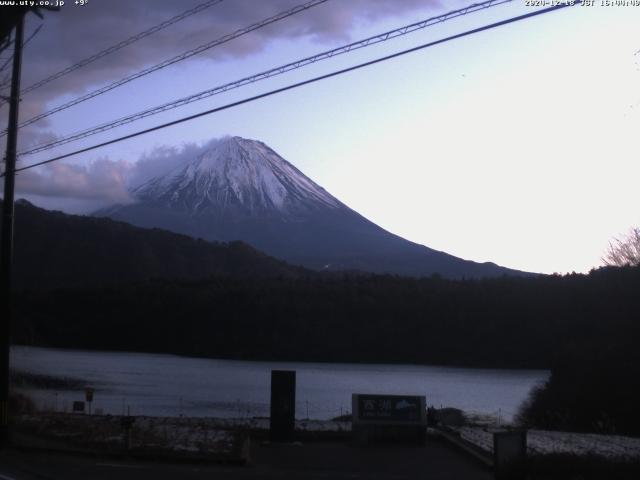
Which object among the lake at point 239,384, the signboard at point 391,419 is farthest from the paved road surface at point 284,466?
the lake at point 239,384

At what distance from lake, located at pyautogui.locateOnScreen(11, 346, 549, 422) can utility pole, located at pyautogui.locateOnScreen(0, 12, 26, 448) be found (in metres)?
14.7

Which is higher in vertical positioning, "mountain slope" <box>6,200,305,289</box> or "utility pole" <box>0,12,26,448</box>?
"mountain slope" <box>6,200,305,289</box>

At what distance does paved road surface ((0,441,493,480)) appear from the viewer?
53.5 ft

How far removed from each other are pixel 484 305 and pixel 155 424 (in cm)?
6234

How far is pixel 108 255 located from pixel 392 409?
104 metres

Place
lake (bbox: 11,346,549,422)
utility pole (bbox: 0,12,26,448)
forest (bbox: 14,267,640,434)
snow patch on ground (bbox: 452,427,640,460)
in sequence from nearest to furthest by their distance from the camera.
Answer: snow patch on ground (bbox: 452,427,640,460) < utility pole (bbox: 0,12,26,448) < lake (bbox: 11,346,549,422) < forest (bbox: 14,267,640,434)

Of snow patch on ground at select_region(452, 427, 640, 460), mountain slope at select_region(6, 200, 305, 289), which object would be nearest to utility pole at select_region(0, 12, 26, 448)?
snow patch on ground at select_region(452, 427, 640, 460)

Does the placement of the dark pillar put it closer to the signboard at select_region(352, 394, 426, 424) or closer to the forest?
the signboard at select_region(352, 394, 426, 424)

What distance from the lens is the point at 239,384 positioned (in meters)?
55.4

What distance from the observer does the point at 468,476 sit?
17.6 m

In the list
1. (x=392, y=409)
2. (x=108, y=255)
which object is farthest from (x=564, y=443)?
(x=108, y=255)

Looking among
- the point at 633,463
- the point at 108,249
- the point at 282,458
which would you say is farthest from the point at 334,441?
the point at 108,249

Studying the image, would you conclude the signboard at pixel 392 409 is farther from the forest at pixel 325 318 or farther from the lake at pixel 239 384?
the forest at pixel 325 318

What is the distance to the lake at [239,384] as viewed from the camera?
4144 centimetres
